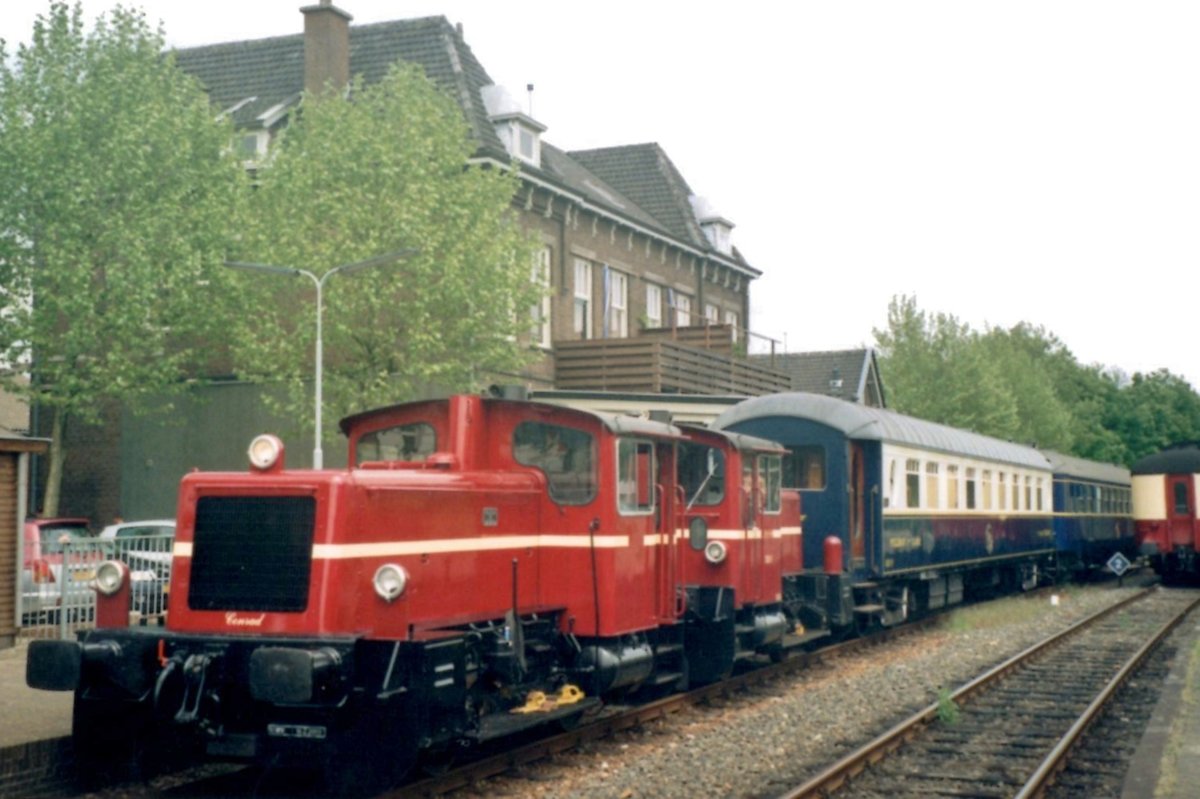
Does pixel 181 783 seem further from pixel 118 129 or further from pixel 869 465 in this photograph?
pixel 118 129

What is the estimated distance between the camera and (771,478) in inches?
642

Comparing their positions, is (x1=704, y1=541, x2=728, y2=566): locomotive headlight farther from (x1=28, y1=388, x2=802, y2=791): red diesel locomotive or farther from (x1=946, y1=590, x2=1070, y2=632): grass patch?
(x1=946, y1=590, x2=1070, y2=632): grass patch

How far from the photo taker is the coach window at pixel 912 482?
21234 mm

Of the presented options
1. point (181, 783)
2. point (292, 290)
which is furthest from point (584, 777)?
point (292, 290)

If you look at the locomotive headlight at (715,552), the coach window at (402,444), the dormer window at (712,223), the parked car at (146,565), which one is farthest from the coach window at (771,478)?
the dormer window at (712,223)

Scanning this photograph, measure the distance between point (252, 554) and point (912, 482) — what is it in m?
14.0

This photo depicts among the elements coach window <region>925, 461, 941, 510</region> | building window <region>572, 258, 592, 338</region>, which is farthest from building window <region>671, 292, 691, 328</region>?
coach window <region>925, 461, 941, 510</region>

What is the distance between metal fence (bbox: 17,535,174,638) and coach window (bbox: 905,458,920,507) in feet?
35.7

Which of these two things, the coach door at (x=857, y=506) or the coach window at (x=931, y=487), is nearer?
the coach door at (x=857, y=506)

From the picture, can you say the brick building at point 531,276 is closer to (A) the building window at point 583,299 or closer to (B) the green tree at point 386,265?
(A) the building window at point 583,299

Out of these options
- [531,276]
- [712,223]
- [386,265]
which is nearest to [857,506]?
[386,265]

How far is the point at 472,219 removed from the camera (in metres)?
25.7

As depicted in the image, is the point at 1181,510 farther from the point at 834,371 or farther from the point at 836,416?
the point at 836,416

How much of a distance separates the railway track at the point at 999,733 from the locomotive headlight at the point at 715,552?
2580mm
